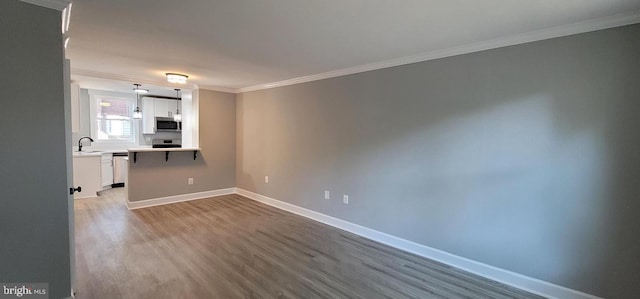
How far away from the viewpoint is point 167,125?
732cm

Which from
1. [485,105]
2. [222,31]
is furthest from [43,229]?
[485,105]

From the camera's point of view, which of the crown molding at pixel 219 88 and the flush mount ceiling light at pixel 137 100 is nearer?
the crown molding at pixel 219 88

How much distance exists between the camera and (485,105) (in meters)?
2.74

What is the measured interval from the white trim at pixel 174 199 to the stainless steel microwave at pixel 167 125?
8.82ft

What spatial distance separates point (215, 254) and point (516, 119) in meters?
3.34

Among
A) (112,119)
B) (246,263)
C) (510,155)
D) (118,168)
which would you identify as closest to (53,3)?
(246,263)

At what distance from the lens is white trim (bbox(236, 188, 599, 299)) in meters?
2.42

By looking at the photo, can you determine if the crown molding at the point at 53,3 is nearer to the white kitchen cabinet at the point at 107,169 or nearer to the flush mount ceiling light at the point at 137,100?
the flush mount ceiling light at the point at 137,100

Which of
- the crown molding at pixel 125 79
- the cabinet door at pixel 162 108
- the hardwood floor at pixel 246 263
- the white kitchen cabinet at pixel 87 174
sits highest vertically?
the crown molding at pixel 125 79

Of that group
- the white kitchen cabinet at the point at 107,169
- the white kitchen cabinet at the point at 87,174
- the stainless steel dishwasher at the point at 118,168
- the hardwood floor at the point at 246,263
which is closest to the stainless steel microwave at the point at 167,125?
the stainless steel dishwasher at the point at 118,168

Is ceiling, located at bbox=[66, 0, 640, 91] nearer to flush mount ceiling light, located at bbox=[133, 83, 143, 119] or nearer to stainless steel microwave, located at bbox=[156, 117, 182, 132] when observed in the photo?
flush mount ceiling light, located at bbox=[133, 83, 143, 119]

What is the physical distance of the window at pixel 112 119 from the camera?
21.6 ft

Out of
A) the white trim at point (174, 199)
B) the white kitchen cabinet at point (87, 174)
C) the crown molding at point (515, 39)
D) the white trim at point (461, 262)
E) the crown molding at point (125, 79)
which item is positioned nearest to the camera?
the crown molding at point (515, 39)

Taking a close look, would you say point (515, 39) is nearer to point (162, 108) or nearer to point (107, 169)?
point (162, 108)
